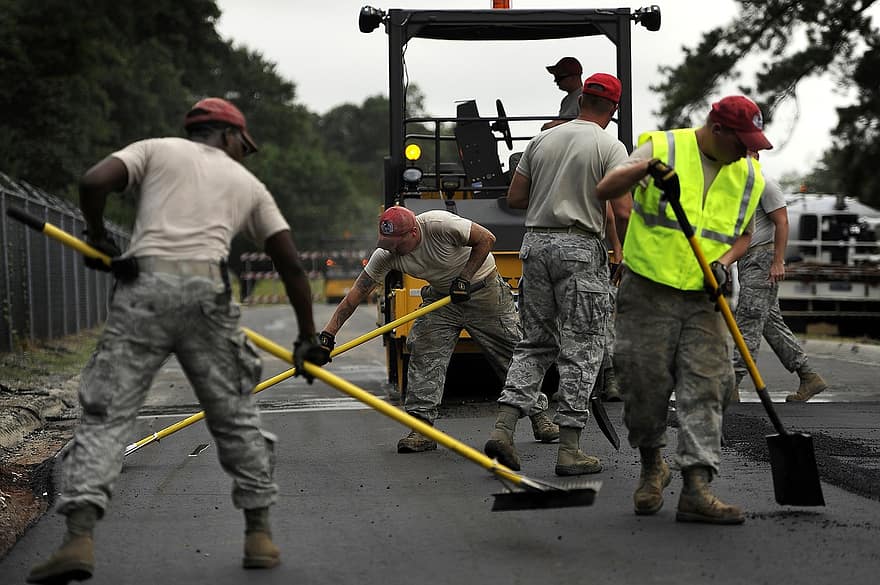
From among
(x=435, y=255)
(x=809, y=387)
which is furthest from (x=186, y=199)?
(x=809, y=387)

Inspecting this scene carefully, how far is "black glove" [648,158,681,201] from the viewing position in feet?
18.2

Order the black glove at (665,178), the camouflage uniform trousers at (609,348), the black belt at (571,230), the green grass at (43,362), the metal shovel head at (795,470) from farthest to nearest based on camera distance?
the green grass at (43,362) < the camouflage uniform trousers at (609,348) < the black belt at (571,230) < the metal shovel head at (795,470) < the black glove at (665,178)

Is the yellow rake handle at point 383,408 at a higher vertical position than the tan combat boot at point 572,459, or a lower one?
higher

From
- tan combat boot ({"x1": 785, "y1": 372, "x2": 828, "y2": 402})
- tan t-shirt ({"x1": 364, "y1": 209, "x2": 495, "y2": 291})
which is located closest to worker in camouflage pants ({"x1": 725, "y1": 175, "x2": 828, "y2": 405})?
tan combat boot ({"x1": 785, "y1": 372, "x2": 828, "y2": 402})

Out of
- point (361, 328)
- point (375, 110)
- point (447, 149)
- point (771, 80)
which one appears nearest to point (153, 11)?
point (361, 328)

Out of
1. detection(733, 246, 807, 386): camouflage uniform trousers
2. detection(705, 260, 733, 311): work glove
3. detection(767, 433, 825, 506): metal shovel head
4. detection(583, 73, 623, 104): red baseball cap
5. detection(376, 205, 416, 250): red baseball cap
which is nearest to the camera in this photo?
detection(705, 260, 733, 311): work glove

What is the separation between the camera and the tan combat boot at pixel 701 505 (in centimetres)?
571

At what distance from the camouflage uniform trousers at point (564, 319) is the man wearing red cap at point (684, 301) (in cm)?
100

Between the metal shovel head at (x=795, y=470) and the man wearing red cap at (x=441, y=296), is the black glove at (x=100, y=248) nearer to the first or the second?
the metal shovel head at (x=795, y=470)

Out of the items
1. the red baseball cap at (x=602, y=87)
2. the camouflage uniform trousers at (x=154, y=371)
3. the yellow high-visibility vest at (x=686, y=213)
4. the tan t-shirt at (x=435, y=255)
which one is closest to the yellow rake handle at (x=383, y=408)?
Result: the camouflage uniform trousers at (x=154, y=371)

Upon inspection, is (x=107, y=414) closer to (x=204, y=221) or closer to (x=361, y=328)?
(x=204, y=221)

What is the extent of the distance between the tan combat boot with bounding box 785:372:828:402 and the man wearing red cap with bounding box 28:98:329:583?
20.5ft

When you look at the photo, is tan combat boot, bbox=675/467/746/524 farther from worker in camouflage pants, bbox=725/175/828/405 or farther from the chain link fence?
the chain link fence

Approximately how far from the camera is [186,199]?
195 inches
